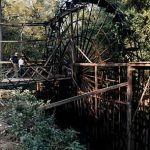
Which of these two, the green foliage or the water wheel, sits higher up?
the water wheel

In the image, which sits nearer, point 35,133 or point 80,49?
point 35,133

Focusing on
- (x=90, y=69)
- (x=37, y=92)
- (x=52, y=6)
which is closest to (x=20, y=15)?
(x=52, y=6)

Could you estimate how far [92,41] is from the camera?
1560cm

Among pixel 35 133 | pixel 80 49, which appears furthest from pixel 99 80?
pixel 35 133

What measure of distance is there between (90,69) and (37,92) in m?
3.56

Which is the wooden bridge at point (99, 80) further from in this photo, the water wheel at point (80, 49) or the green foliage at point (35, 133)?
the green foliage at point (35, 133)

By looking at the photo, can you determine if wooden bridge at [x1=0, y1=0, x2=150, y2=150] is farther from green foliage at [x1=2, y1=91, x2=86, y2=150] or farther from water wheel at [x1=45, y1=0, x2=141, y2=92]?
green foliage at [x1=2, y1=91, x2=86, y2=150]

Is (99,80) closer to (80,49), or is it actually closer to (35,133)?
(80,49)

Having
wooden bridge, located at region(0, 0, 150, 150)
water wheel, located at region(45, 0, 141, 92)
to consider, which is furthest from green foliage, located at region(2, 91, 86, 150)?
water wheel, located at region(45, 0, 141, 92)

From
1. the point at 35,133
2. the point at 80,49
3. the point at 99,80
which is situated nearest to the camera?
the point at 35,133

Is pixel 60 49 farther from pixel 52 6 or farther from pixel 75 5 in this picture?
pixel 52 6

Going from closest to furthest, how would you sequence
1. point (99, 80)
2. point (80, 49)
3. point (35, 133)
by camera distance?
point (35, 133) → point (99, 80) → point (80, 49)

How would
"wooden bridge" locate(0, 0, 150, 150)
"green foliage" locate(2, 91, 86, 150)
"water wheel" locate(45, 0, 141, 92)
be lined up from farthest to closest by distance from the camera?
"water wheel" locate(45, 0, 141, 92) < "wooden bridge" locate(0, 0, 150, 150) < "green foliage" locate(2, 91, 86, 150)

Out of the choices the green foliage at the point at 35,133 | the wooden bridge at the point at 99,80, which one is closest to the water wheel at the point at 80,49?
the wooden bridge at the point at 99,80
